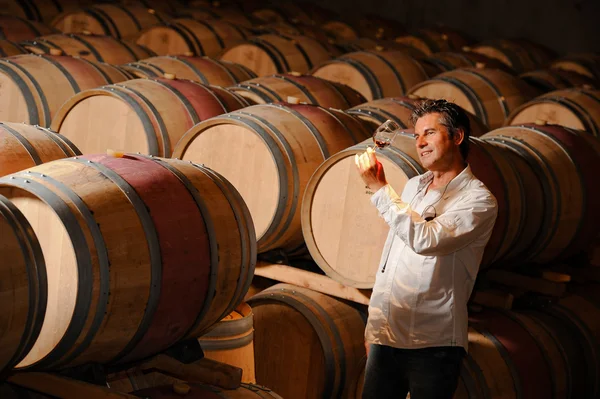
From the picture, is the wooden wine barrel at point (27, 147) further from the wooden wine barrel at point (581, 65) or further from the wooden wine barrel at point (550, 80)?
the wooden wine barrel at point (581, 65)

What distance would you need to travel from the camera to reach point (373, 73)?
7262 millimetres

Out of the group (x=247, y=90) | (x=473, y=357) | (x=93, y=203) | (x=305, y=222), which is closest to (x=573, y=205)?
(x=473, y=357)

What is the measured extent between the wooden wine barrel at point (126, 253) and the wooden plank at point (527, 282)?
2074mm

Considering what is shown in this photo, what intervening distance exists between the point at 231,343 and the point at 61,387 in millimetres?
860

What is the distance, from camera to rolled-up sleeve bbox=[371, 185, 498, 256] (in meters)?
3.03

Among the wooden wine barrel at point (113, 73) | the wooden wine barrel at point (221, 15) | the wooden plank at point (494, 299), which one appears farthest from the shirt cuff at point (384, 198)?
the wooden wine barrel at point (221, 15)

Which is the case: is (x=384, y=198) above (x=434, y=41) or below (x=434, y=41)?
below

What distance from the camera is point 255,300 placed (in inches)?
171

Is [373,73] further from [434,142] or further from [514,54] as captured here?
[514,54]

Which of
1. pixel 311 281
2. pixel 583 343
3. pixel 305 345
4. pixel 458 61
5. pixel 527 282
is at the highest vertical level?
pixel 458 61

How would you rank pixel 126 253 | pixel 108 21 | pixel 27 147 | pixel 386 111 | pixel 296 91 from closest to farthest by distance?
pixel 126 253 → pixel 27 147 → pixel 386 111 → pixel 296 91 → pixel 108 21

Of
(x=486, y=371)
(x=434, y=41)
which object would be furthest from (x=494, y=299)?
(x=434, y=41)

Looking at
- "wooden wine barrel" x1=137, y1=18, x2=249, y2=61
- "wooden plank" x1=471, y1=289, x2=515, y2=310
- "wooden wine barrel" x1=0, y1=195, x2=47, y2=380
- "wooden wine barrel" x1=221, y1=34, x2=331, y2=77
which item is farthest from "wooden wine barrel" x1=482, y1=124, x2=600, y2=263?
"wooden wine barrel" x1=137, y1=18, x2=249, y2=61

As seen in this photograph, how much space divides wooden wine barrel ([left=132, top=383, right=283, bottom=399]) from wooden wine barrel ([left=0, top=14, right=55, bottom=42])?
4.90 metres
